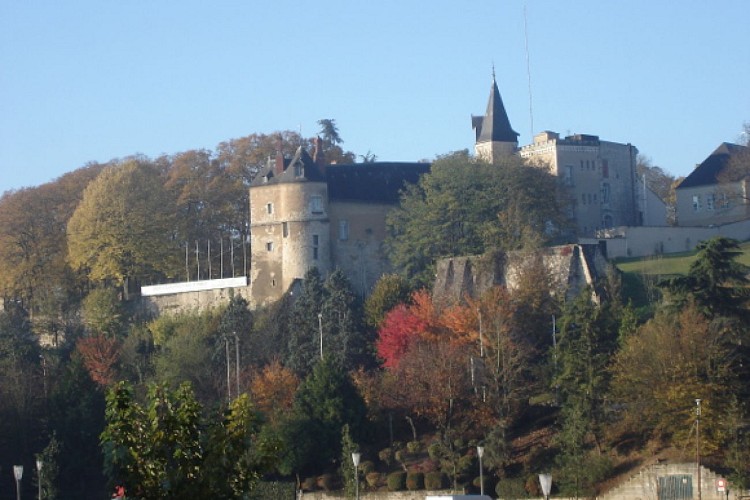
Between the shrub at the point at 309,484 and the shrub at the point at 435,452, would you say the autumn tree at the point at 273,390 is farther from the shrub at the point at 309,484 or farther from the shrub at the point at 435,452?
the shrub at the point at 435,452

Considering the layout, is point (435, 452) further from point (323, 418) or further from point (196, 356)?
point (196, 356)

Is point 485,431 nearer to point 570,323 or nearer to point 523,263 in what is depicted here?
point 570,323

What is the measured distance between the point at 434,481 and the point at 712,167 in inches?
1461

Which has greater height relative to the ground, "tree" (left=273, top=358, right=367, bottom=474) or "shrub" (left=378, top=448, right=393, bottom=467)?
"tree" (left=273, top=358, right=367, bottom=474)

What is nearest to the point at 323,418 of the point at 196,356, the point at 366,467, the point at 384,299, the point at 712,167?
the point at 366,467

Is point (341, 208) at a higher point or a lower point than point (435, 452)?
higher

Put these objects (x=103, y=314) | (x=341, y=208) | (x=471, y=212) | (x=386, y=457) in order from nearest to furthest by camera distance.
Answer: (x=386, y=457) < (x=471, y=212) < (x=341, y=208) < (x=103, y=314)

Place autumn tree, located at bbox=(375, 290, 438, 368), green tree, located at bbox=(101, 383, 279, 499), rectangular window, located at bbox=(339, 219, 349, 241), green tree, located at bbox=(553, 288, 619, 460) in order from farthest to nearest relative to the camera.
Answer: rectangular window, located at bbox=(339, 219, 349, 241) < autumn tree, located at bbox=(375, 290, 438, 368) < green tree, located at bbox=(553, 288, 619, 460) < green tree, located at bbox=(101, 383, 279, 499)

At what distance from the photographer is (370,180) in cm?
6950

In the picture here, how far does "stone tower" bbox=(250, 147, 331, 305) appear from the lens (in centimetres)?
6556

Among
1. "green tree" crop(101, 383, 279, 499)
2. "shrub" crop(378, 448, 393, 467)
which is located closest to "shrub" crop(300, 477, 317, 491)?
"shrub" crop(378, 448, 393, 467)

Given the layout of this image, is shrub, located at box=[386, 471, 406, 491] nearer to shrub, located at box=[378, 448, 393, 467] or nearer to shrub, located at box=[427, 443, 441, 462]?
shrub, located at box=[427, 443, 441, 462]

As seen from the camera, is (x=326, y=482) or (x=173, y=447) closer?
(x=173, y=447)

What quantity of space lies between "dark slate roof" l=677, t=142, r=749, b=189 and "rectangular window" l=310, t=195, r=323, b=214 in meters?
21.3
